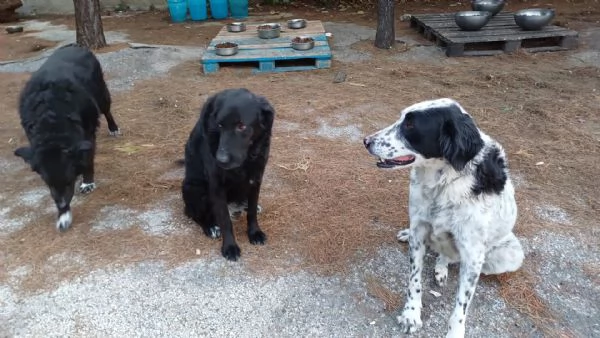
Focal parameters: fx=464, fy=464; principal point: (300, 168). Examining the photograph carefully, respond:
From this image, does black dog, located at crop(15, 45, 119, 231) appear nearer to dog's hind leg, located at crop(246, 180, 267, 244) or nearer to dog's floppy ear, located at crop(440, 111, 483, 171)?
dog's hind leg, located at crop(246, 180, 267, 244)

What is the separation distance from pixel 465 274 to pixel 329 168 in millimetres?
2135

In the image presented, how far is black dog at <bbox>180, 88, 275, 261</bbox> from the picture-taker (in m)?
2.76

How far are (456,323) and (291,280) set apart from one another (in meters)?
1.07

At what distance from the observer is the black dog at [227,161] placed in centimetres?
276

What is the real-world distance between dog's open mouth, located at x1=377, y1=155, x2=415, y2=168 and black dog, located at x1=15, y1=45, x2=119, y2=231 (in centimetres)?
216

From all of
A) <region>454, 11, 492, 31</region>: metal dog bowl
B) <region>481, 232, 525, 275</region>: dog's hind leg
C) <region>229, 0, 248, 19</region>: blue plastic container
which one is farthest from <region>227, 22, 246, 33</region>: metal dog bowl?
<region>481, 232, 525, 275</region>: dog's hind leg

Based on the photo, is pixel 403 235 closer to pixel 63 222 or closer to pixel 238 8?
pixel 63 222

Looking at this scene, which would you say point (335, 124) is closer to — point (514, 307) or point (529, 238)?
point (529, 238)

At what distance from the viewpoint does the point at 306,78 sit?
22.2 ft

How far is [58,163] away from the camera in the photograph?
3.28 metres

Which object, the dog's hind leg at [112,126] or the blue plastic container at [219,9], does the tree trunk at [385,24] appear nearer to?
the blue plastic container at [219,9]

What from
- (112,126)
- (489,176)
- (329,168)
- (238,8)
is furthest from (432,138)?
(238,8)

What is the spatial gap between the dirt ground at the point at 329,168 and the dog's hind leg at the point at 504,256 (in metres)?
0.17

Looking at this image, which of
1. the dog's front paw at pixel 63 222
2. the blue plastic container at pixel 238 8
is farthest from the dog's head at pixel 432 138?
the blue plastic container at pixel 238 8
